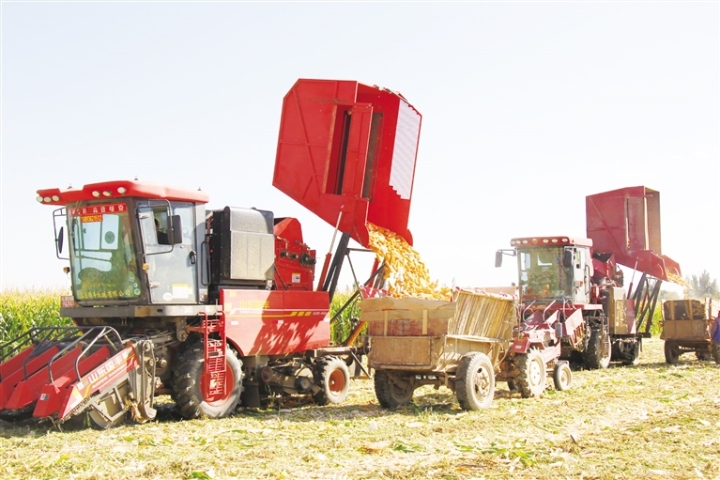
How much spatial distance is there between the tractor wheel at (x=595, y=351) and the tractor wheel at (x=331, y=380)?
255 inches

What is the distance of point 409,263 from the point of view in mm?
10867

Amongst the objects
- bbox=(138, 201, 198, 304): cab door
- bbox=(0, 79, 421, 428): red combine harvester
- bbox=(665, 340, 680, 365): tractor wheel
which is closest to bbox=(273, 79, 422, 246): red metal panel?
bbox=(0, 79, 421, 428): red combine harvester

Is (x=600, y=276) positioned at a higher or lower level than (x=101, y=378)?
higher

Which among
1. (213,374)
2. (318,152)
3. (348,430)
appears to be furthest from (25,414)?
(318,152)

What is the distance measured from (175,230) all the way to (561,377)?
21.1ft

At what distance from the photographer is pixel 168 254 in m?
9.38

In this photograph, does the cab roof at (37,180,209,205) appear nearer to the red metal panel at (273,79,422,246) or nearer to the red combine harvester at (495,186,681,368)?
the red metal panel at (273,79,422,246)

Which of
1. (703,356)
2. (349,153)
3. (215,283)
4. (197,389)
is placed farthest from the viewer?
(703,356)

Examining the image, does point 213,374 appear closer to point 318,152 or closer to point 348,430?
point 348,430

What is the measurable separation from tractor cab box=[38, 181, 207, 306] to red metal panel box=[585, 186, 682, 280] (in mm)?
11617

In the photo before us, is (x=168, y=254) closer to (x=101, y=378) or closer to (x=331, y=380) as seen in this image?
(x=101, y=378)

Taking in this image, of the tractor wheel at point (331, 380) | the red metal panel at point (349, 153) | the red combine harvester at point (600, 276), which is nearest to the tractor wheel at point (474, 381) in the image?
the tractor wheel at point (331, 380)

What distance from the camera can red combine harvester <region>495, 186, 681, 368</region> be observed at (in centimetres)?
1534

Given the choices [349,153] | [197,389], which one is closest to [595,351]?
[349,153]
